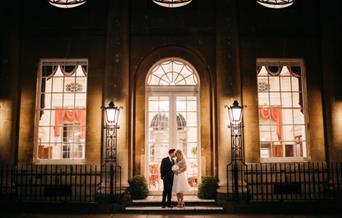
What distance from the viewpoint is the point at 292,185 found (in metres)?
13.3

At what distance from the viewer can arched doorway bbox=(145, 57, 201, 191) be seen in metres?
14.0

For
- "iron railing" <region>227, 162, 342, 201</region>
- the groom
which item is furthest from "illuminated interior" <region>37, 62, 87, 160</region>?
"iron railing" <region>227, 162, 342, 201</region>

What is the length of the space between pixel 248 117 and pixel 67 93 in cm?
652

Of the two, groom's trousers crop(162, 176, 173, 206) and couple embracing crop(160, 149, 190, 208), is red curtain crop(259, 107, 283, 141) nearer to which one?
couple embracing crop(160, 149, 190, 208)

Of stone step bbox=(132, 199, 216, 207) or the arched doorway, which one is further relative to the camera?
the arched doorway

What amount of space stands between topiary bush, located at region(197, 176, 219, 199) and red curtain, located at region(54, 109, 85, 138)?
15.4ft

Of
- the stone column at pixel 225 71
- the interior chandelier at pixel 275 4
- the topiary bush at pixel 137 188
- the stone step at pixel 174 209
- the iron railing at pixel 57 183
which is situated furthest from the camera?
the interior chandelier at pixel 275 4

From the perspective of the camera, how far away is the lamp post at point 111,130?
1223 cm

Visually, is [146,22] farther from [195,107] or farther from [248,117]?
[248,117]

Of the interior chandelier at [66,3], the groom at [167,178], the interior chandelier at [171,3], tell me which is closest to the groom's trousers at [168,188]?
the groom at [167,178]

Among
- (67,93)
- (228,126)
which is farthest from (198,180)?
(67,93)

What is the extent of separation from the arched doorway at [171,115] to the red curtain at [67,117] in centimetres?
233

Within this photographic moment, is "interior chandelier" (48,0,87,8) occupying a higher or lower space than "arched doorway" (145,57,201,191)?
higher

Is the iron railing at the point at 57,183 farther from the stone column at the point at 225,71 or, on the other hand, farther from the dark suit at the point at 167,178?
the stone column at the point at 225,71
